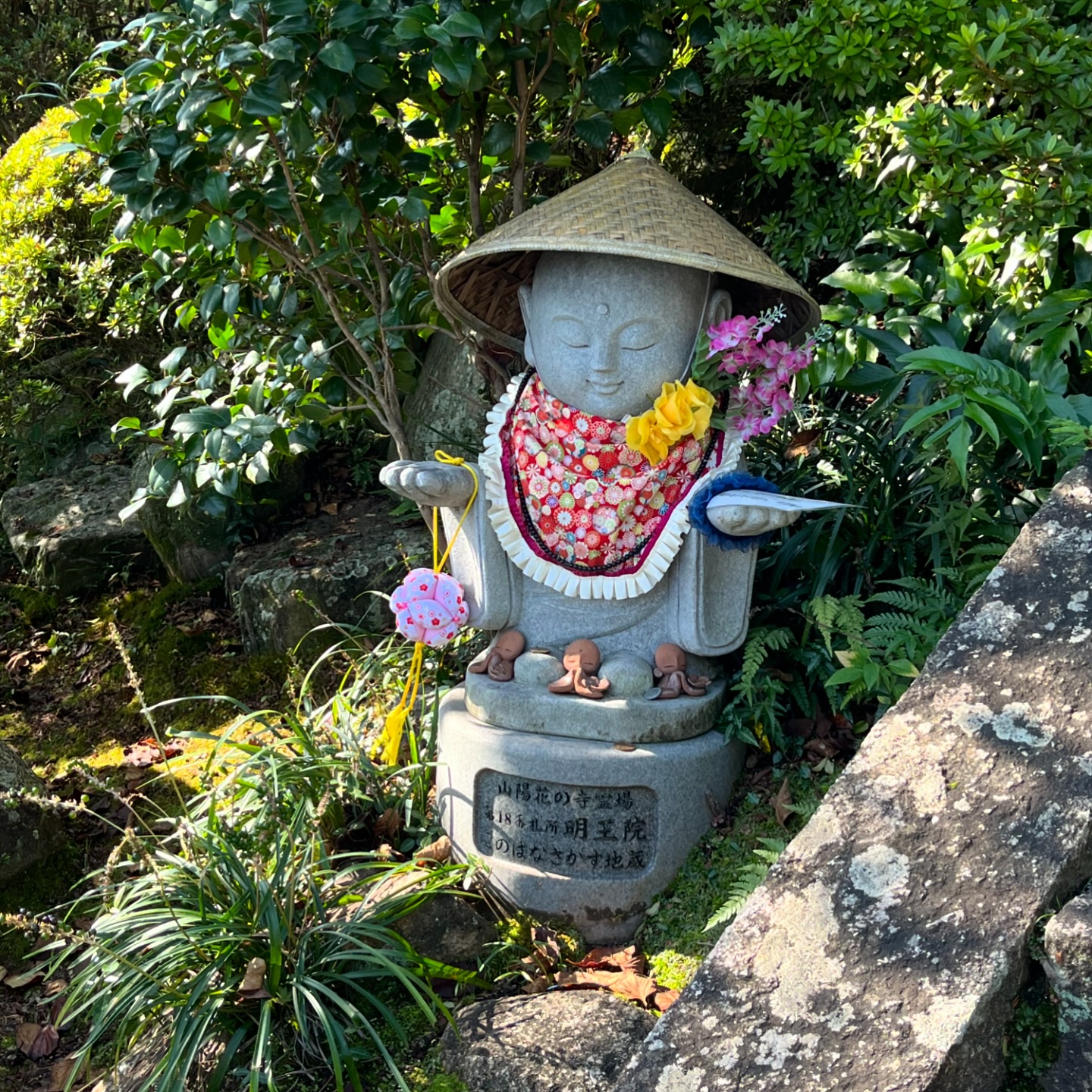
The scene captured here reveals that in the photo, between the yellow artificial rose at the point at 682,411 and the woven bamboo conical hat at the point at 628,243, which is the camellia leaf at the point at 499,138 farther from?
the yellow artificial rose at the point at 682,411

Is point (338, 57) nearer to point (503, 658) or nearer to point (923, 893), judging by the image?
point (503, 658)

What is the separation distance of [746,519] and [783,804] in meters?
0.87

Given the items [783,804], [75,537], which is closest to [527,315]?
[783,804]

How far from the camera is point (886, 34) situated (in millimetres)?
3770

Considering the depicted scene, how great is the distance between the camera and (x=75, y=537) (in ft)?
20.1

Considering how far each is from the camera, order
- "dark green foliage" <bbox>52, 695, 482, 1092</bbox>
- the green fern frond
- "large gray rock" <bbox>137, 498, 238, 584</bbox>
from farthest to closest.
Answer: "large gray rock" <bbox>137, 498, 238, 584</bbox>, the green fern frond, "dark green foliage" <bbox>52, 695, 482, 1092</bbox>

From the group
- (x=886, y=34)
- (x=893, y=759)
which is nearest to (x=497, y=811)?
(x=893, y=759)

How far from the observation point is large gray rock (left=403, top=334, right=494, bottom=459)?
5559 millimetres

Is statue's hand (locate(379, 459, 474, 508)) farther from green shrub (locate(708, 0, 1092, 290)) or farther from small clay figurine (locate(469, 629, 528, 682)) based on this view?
green shrub (locate(708, 0, 1092, 290))

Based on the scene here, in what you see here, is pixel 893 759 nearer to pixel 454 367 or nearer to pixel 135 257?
pixel 454 367

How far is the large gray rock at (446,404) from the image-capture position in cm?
556

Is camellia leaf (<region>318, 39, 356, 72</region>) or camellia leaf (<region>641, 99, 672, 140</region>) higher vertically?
camellia leaf (<region>318, 39, 356, 72</region>)

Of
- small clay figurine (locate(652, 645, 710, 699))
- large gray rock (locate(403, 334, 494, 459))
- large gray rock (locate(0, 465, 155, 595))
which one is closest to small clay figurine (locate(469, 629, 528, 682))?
small clay figurine (locate(652, 645, 710, 699))

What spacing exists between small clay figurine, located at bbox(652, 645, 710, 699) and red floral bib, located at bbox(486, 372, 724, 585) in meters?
0.22
